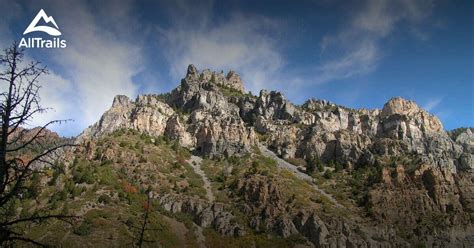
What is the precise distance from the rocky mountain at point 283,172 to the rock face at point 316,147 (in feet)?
Result: 1.07

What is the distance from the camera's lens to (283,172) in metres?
119

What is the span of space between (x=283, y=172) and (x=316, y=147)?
22.7 metres

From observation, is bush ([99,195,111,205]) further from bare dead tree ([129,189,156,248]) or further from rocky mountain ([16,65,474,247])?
bare dead tree ([129,189,156,248])

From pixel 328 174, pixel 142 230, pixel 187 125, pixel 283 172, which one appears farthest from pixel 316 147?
pixel 142 230

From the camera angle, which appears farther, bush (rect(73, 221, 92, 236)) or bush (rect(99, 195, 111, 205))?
bush (rect(99, 195, 111, 205))

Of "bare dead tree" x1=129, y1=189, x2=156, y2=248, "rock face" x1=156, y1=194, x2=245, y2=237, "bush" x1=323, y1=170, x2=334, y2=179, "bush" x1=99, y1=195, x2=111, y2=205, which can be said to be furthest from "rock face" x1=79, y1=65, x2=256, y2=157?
"bush" x1=99, y1=195, x2=111, y2=205

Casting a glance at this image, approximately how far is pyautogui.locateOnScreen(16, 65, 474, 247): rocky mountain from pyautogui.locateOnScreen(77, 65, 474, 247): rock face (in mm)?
327

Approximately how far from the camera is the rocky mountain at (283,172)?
87.1 metres

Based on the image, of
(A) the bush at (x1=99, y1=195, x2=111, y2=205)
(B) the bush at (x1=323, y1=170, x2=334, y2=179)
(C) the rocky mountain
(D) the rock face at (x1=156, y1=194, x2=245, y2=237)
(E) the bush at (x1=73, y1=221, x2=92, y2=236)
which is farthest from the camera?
(B) the bush at (x1=323, y1=170, x2=334, y2=179)

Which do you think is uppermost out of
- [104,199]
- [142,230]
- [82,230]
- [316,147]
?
[316,147]

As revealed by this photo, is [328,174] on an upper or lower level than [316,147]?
lower

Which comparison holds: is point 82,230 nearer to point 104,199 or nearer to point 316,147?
point 104,199

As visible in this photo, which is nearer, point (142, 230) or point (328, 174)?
point (142, 230)

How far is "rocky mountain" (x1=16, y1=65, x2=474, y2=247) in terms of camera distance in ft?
286
